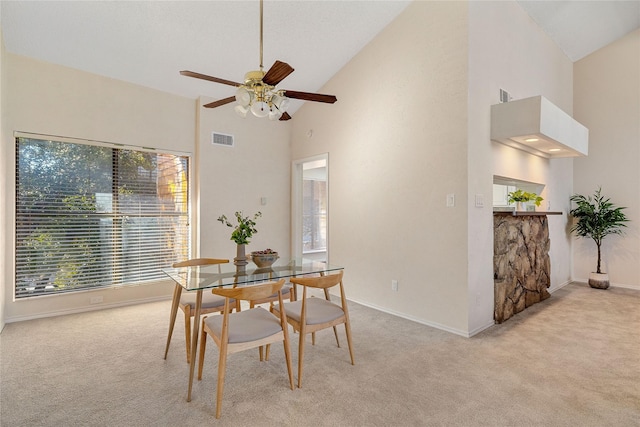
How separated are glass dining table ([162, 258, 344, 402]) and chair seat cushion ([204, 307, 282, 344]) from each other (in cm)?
19

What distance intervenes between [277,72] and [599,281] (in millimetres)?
6011

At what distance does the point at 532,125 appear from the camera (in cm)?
325

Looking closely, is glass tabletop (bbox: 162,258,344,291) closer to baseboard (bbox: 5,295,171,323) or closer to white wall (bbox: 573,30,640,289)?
baseboard (bbox: 5,295,171,323)

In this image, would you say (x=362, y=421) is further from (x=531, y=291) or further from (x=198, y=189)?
(x=198, y=189)

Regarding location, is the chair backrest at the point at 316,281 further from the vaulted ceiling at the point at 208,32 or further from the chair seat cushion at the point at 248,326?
the vaulted ceiling at the point at 208,32

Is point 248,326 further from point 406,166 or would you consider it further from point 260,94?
point 406,166

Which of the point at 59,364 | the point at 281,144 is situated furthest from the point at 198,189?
the point at 59,364

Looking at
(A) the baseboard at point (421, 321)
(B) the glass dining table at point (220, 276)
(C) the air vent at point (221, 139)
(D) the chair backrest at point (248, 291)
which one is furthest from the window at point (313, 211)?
(D) the chair backrest at point (248, 291)

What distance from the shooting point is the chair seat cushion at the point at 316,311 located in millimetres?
2461

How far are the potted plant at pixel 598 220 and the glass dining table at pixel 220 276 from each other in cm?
498

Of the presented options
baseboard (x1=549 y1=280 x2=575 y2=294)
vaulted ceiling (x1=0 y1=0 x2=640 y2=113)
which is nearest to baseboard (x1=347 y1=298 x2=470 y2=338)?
baseboard (x1=549 y1=280 x2=575 y2=294)

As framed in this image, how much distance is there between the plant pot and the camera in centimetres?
516

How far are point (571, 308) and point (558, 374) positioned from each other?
2182 millimetres

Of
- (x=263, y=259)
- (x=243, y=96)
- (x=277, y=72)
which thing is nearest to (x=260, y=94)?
(x=243, y=96)
